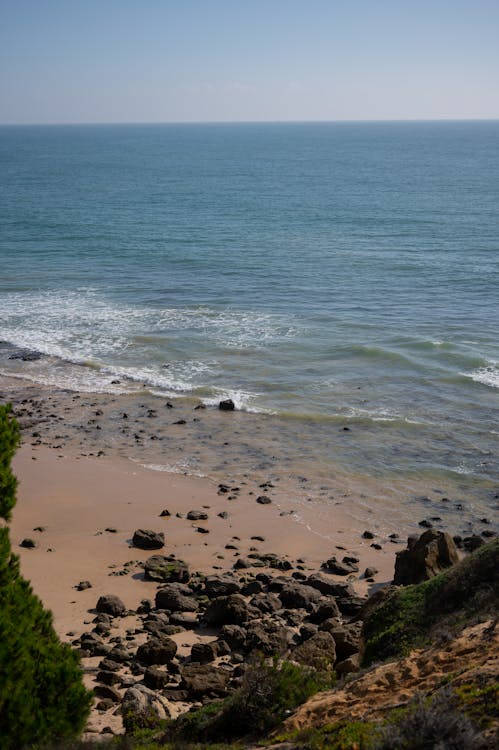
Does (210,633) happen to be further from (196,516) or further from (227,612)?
(196,516)

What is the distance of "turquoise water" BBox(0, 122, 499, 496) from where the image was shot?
29703 millimetres

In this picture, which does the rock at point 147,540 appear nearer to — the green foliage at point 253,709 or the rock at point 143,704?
the rock at point 143,704

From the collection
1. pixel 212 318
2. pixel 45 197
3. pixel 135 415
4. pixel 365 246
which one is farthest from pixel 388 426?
pixel 45 197

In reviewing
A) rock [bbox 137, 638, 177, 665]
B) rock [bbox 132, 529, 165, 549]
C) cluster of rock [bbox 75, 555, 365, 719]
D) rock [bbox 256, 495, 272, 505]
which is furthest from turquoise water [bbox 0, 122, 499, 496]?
rock [bbox 137, 638, 177, 665]

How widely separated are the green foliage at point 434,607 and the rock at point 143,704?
3.12m

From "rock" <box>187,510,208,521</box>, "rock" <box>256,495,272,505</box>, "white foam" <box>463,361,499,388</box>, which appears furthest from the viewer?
"white foam" <box>463,361,499,388</box>

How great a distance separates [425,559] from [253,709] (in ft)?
21.1

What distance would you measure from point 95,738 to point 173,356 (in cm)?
2629

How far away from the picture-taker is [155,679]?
12906mm

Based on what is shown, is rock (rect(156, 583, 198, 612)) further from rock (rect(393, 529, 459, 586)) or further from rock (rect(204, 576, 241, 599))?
rock (rect(393, 529, 459, 586))

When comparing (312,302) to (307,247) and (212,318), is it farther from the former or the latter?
(307,247)

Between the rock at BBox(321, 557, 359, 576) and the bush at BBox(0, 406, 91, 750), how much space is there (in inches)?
335

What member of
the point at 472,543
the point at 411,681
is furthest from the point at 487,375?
the point at 411,681

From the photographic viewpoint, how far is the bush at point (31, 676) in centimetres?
962
